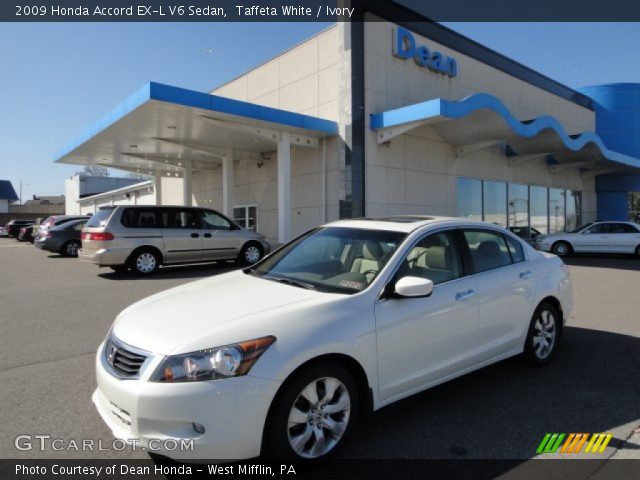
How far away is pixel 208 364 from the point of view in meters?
2.62

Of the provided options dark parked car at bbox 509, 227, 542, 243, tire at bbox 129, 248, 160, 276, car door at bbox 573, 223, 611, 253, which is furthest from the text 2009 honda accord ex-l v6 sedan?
dark parked car at bbox 509, 227, 542, 243

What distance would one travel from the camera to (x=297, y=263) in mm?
4176

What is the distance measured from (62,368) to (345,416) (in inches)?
127

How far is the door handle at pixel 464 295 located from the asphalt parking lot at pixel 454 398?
88 centimetres

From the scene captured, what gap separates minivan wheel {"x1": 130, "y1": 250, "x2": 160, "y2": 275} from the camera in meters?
11.2

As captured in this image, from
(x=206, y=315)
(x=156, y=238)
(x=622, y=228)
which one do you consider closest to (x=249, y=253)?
(x=156, y=238)

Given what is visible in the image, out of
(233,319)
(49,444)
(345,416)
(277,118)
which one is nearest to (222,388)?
(233,319)

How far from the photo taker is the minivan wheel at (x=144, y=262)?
11.2 meters

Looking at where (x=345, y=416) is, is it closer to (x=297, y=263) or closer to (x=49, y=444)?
(x=297, y=263)

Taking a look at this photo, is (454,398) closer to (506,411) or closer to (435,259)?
(506,411)

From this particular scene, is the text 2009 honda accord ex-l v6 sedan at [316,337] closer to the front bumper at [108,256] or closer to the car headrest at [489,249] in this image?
the car headrest at [489,249]

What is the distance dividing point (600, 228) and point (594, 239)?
57 centimetres

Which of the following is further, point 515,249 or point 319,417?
point 515,249

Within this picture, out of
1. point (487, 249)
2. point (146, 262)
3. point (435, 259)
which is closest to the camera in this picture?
point (435, 259)
